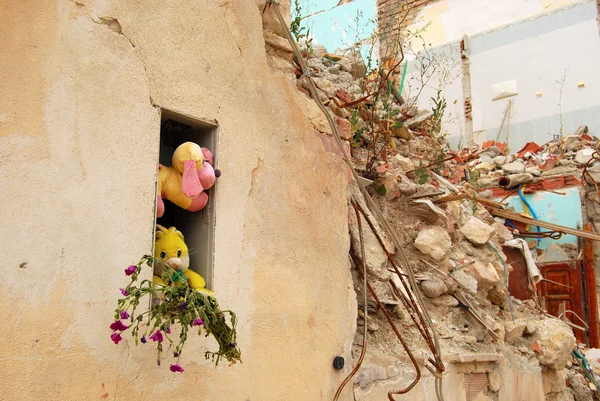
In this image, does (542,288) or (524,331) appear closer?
(524,331)

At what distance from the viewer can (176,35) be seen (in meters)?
2.65

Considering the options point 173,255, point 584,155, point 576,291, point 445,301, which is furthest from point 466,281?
point 584,155

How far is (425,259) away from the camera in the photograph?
4.54m

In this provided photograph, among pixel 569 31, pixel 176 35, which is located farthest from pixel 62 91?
pixel 569 31

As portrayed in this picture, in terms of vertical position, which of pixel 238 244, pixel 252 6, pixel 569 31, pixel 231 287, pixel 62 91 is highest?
pixel 569 31

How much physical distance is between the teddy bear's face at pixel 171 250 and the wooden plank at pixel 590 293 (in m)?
6.72

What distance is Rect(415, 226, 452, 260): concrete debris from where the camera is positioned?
448cm

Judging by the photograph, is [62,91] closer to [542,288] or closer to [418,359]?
[418,359]

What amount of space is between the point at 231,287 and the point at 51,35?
1286 millimetres

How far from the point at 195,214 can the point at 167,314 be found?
708 millimetres

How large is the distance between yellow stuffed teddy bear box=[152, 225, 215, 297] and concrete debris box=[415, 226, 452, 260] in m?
2.35

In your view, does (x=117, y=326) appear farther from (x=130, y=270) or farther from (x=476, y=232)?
(x=476, y=232)

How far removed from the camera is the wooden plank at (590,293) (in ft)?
24.9

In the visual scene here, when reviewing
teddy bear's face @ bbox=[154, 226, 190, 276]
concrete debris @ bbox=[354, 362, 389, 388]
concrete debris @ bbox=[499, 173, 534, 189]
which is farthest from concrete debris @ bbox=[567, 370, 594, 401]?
teddy bear's face @ bbox=[154, 226, 190, 276]
